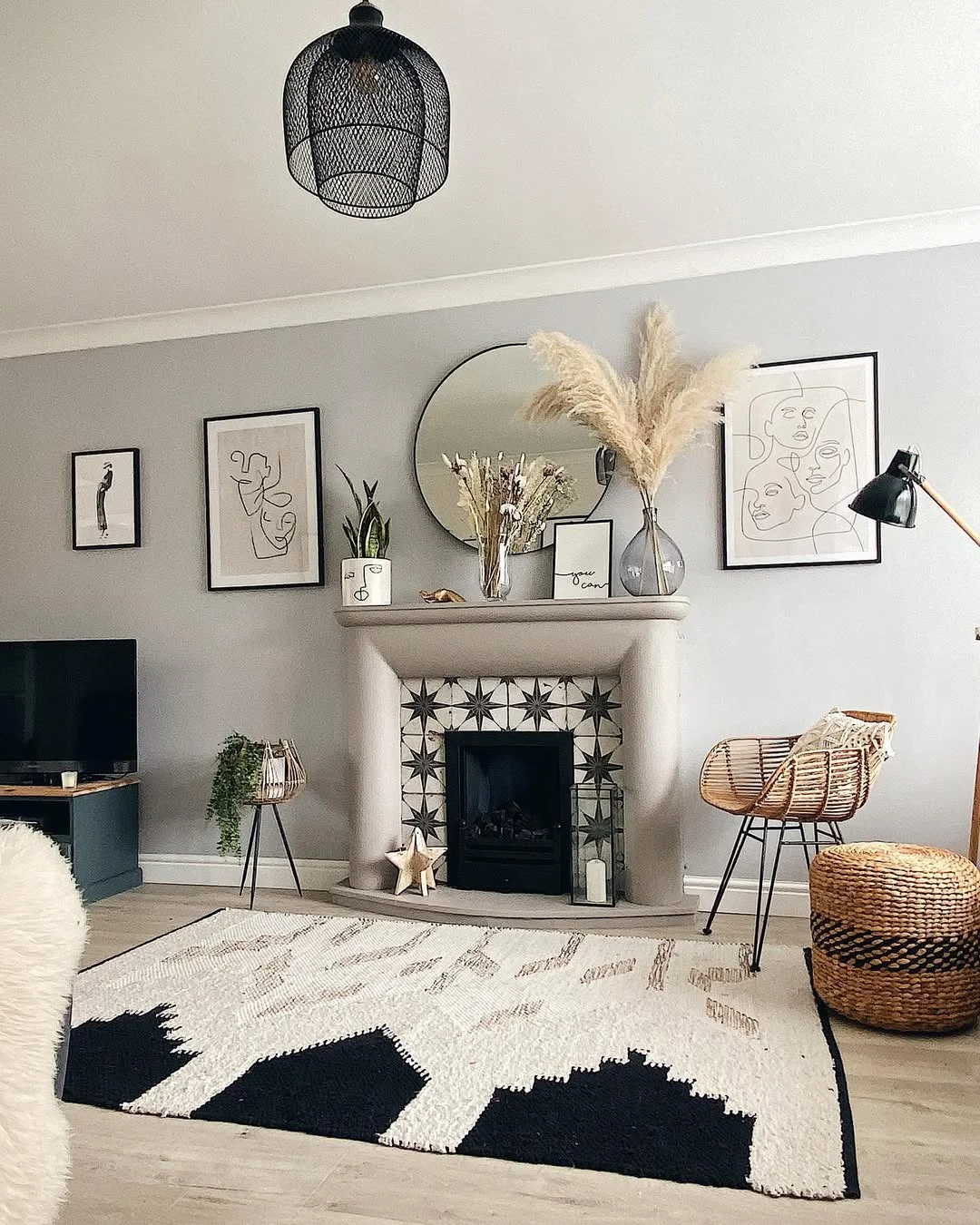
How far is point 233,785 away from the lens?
13.4 feet

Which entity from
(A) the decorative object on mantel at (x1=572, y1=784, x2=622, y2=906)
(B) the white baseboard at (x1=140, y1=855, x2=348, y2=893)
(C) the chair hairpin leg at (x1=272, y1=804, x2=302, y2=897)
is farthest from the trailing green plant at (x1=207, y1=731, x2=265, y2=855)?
(A) the decorative object on mantel at (x1=572, y1=784, x2=622, y2=906)

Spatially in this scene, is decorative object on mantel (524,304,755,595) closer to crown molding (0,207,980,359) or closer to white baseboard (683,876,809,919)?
crown molding (0,207,980,359)

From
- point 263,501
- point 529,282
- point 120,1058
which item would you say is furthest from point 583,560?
point 120,1058

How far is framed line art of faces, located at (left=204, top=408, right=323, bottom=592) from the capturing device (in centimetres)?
444

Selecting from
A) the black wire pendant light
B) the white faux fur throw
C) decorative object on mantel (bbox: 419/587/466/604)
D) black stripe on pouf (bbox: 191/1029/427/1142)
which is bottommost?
black stripe on pouf (bbox: 191/1029/427/1142)

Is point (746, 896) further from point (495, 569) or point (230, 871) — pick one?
point (230, 871)

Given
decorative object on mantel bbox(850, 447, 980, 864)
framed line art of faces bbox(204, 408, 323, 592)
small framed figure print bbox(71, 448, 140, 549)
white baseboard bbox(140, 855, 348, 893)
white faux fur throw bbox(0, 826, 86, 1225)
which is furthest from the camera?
small framed figure print bbox(71, 448, 140, 549)

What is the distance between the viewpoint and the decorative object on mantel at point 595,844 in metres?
3.73

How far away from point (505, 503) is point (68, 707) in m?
2.05

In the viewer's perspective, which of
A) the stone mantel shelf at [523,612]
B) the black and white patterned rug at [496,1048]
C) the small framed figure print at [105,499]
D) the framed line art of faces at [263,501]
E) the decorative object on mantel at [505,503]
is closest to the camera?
the black and white patterned rug at [496,1048]

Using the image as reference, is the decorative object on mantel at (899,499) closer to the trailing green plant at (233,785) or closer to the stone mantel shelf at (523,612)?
the stone mantel shelf at (523,612)

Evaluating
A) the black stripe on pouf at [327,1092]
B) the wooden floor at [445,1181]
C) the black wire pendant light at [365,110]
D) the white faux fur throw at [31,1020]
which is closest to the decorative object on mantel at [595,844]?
the black stripe on pouf at [327,1092]

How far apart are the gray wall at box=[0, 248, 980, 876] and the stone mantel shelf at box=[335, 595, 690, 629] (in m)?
0.32

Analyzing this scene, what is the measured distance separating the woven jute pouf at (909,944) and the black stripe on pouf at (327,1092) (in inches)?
44.1
